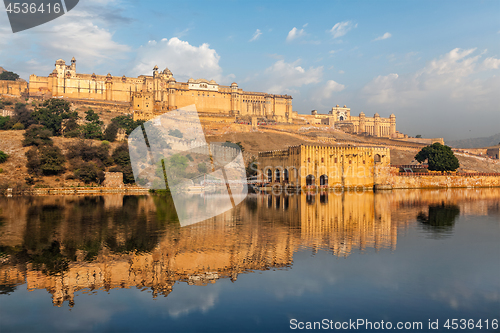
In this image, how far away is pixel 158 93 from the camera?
3164 inches

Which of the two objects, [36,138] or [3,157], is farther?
[36,138]

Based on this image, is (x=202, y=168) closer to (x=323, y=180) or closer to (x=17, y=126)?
(x=323, y=180)

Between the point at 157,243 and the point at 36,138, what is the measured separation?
3534 centimetres

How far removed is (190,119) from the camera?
7156 cm

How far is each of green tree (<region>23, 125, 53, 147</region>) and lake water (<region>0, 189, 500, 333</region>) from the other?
89.5ft

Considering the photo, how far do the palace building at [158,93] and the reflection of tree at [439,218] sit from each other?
55736mm

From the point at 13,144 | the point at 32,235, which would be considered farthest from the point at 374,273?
the point at 13,144

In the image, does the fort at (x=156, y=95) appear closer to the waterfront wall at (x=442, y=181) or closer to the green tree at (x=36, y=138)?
the green tree at (x=36, y=138)

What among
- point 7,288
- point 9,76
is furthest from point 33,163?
point 9,76

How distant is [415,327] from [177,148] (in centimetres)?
5113

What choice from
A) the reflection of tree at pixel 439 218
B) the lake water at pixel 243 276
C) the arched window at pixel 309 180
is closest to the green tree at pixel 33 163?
the lake water at pixel 243 276

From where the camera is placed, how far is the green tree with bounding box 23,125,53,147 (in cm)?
4106

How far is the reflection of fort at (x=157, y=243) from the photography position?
9.59 metres

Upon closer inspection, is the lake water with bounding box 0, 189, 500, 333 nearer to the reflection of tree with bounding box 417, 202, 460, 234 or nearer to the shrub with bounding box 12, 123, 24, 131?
the reflection of tree with bounding box 417, 202, 460, 234
